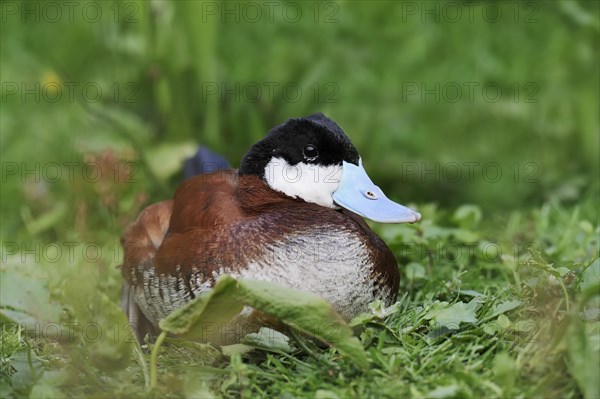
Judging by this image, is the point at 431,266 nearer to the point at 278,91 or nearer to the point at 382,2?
the point at 278,91

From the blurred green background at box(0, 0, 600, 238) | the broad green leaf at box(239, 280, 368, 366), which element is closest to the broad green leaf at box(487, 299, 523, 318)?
the broad green leaf at box(239, 280, 368, 366)

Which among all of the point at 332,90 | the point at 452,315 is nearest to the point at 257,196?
the point at 452,315

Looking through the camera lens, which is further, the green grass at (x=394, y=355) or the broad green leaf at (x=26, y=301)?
the broad green leaf at (x=26, y=301)

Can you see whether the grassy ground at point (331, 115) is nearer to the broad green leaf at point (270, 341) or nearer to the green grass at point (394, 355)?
the green grass at point (394, 355)

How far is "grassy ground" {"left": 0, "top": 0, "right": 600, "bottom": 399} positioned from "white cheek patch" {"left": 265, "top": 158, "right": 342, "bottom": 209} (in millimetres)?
434

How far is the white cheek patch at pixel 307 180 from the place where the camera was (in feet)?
8.15

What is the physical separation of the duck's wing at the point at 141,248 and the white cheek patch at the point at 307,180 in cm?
46

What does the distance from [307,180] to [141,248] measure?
57 cm

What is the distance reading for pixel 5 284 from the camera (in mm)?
2637

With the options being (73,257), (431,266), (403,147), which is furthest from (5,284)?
(403,147)

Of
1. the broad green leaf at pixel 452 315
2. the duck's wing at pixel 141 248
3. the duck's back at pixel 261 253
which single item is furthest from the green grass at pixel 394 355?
the duck's wing at pixel 141 248

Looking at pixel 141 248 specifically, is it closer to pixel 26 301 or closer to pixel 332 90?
pixel 26 301

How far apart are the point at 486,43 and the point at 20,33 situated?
2.47 meters

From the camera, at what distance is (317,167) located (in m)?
2.48
